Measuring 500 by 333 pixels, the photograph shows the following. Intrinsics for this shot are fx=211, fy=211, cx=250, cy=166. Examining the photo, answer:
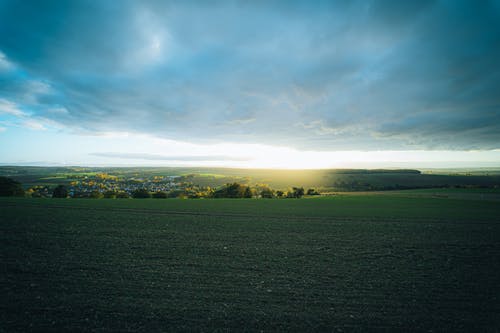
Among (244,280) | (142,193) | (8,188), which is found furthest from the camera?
(142,193)

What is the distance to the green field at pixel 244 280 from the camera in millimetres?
Answer: 5855

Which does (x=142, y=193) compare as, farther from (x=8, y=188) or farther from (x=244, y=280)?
(x=244, y=280)

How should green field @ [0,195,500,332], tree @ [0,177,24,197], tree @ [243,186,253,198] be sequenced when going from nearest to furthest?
green field @ [0,195,500,332]
tree @ [0,177,24,197]
tree @ [243,186,253,198]

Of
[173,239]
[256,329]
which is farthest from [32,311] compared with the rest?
[173,239]

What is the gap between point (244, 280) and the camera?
811 centimetres

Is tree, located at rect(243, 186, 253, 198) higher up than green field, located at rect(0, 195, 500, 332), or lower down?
lower down

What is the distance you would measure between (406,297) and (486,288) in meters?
3.50

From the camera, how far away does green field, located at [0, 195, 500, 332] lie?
19.2ft

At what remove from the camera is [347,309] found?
6.38 metres

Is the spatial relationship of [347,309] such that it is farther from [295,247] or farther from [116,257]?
[116,257]

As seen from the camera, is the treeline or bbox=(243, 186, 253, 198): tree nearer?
the treeline

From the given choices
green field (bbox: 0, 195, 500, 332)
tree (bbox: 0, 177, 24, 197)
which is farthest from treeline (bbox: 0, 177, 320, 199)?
green field (bbox: 0, 195, 500, 332)

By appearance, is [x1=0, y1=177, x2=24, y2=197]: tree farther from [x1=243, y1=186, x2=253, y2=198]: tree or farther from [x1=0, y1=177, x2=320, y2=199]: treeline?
[x1=243, y1=186, x2=253, y2=198]: tree

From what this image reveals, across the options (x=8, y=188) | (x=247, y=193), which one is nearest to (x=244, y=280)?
(x=247, y=193)
